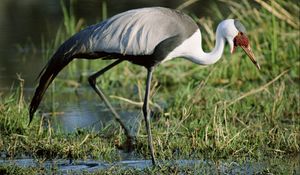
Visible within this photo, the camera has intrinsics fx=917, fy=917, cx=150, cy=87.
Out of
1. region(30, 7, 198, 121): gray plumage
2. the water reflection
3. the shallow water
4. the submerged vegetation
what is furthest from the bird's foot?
region(30, 7, 198, 121): gray plumage

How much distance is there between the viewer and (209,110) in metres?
7.76

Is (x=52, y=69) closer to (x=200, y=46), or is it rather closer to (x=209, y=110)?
(x=200, y=46)

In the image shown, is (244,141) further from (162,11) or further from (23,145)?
(23,145)

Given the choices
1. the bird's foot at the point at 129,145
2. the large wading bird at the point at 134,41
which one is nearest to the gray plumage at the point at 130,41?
the large wading bird at the point at 134,41

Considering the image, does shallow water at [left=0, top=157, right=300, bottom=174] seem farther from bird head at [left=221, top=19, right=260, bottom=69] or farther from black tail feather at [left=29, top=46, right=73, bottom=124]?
bird head at [left=221, top=19, right=260, bottom=69]

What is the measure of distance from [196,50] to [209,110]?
2.54 ft

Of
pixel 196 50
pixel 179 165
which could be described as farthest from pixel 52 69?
pixel 179 165

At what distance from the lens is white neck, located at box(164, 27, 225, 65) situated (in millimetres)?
7035

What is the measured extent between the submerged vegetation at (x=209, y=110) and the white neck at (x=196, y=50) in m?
0.39

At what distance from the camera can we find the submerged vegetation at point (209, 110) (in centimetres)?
674

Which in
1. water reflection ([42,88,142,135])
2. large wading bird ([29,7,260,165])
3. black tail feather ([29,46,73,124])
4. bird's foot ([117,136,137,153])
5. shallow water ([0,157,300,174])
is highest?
large wading bird ([29,7,260,165])

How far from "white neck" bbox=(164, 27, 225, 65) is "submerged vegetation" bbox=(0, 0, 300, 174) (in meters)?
0.39

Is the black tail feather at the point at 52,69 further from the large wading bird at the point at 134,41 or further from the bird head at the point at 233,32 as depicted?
the bird head at the point at 233,32

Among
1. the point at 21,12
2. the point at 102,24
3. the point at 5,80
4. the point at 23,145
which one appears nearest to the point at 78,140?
the point at 23,145
